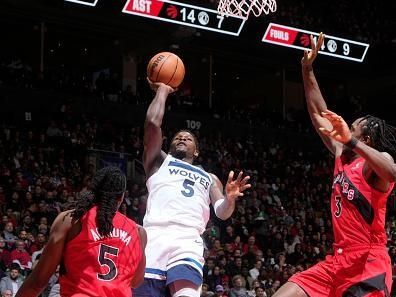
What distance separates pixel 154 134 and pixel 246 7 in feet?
24.0

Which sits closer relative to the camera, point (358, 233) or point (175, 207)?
point (358, 233)

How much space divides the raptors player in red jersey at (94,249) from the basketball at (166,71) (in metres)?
1.88

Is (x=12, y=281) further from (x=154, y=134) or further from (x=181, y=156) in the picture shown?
(x=154, y=134)

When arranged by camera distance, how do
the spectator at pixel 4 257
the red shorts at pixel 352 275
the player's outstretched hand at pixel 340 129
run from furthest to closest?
the spectator at pixel 4 257
the red shorts at pixel 352 275
the player's outstretched hand at pixel 340 129

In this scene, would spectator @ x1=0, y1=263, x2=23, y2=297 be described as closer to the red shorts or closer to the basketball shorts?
the basketball shorts

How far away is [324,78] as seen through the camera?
90.5 ft

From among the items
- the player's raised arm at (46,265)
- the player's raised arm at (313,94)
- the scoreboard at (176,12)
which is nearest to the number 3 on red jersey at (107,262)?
the player's raised arm at (46,265)

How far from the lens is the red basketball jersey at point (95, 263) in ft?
12.7

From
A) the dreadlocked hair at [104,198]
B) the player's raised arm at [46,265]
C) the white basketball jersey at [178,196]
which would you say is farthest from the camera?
the white basketball jersey at [178,196]

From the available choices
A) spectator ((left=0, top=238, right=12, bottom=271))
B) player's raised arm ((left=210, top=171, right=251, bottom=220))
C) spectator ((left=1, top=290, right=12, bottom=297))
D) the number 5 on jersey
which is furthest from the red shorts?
spectator ((left=0, top=238, right=12, bottom=271))

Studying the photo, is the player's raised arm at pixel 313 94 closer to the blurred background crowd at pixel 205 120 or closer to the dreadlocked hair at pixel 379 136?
the dreadlocked hair at pixel 379 136

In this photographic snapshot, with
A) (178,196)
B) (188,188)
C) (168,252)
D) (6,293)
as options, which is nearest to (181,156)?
(188,188)

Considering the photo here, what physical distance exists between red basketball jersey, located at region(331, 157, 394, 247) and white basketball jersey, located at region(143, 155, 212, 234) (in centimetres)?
111

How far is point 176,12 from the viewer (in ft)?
53.4
